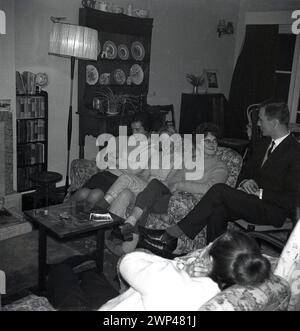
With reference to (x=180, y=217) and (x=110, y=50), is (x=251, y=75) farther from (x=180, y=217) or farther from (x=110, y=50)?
(x=180, y=217)

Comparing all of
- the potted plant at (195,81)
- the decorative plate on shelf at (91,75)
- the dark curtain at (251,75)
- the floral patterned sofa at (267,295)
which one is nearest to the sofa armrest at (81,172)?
the decorative plate on shelf at (91,75)

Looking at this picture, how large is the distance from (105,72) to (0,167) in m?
1.85

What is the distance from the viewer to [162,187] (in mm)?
3248

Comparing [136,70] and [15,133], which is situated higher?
[136,70]

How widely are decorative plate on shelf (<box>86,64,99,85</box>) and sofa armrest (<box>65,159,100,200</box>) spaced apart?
141 centimetres

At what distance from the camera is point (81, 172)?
3.69 meters

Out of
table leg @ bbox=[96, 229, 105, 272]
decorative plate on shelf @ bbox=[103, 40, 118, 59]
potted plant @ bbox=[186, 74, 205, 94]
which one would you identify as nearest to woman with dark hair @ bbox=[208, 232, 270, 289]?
table leg @ bbox=[96, 229, 105, 272]

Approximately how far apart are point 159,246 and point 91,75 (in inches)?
102

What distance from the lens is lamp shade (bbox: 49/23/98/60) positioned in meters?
3.86

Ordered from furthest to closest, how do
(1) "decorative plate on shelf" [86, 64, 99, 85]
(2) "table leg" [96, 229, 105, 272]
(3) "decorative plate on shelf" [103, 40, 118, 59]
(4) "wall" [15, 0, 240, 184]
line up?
(3) "decorative plate on shelf" [103, 40, 118, 59] < (1) "decorative plate on shelf" [86, 64, 99, 85] < (4) "wall" [15, 0, 240, 184] < (2) "table leg" [96, 229, 105, 272]

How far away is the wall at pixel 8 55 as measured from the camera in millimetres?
3666

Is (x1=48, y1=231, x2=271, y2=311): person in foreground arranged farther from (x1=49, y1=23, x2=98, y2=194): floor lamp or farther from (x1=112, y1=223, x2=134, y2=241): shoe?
(x1=49, y1=23, x2=98, y2=194): floor lamp
